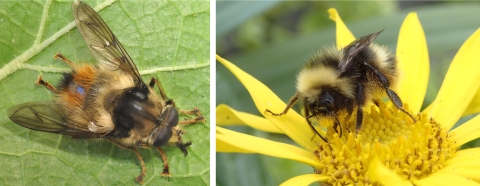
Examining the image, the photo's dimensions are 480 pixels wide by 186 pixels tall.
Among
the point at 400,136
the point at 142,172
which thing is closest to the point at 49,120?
the point at 142,172

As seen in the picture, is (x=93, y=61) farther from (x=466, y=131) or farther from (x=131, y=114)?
(x=466, y=131)

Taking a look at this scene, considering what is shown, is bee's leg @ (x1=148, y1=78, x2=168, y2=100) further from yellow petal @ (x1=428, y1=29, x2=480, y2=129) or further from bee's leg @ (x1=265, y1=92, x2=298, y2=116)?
yellow petal @ (x1=428, y1=29, x2=480, y2=129)

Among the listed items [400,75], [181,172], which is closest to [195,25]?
[181,172]

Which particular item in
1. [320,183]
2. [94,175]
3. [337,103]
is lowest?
[94,175]

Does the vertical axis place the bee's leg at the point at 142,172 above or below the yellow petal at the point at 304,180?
below

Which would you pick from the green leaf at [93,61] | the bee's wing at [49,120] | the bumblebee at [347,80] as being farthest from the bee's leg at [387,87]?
the bee's wing at [49,120]

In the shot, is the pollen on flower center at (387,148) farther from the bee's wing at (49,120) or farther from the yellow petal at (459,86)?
the bee's wing at (49,120)

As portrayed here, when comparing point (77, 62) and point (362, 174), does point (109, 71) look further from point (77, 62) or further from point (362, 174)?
point (362, 174)
